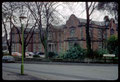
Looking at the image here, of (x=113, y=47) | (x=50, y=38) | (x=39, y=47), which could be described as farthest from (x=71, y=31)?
(x=113, y=47)

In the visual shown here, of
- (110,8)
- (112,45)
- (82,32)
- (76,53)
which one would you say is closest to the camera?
(110,8)

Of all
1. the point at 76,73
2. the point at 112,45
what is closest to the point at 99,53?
the point at 112,45

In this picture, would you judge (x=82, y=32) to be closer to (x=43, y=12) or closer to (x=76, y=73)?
(x=43, y=12)

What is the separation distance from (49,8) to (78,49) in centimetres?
864

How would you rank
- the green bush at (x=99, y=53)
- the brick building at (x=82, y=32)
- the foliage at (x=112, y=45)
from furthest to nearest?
the brick building at (x=82, y=32)
the foliage at (x=112, y=45)
the green bush at (x=99, y=53)

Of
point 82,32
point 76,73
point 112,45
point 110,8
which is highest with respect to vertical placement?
point 110,8

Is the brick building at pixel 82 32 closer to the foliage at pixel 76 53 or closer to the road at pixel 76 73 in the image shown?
the foliage at pixel 76 53

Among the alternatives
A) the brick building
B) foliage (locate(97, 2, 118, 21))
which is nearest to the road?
foliage (locate(97, 2, 118, 21))

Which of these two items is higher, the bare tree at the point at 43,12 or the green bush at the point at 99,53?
the bare tree at the point at 43,12

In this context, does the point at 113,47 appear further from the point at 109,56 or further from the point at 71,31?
the point at 71,31

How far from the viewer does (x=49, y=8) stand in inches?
1259

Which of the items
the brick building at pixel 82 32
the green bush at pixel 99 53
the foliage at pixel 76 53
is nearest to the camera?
the green bush at pixel 99 53

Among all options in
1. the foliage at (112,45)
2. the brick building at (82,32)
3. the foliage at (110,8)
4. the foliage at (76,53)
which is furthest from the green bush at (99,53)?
the brick building at (82,32)

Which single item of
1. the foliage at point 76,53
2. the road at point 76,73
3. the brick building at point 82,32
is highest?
the brick building at point 82,32
